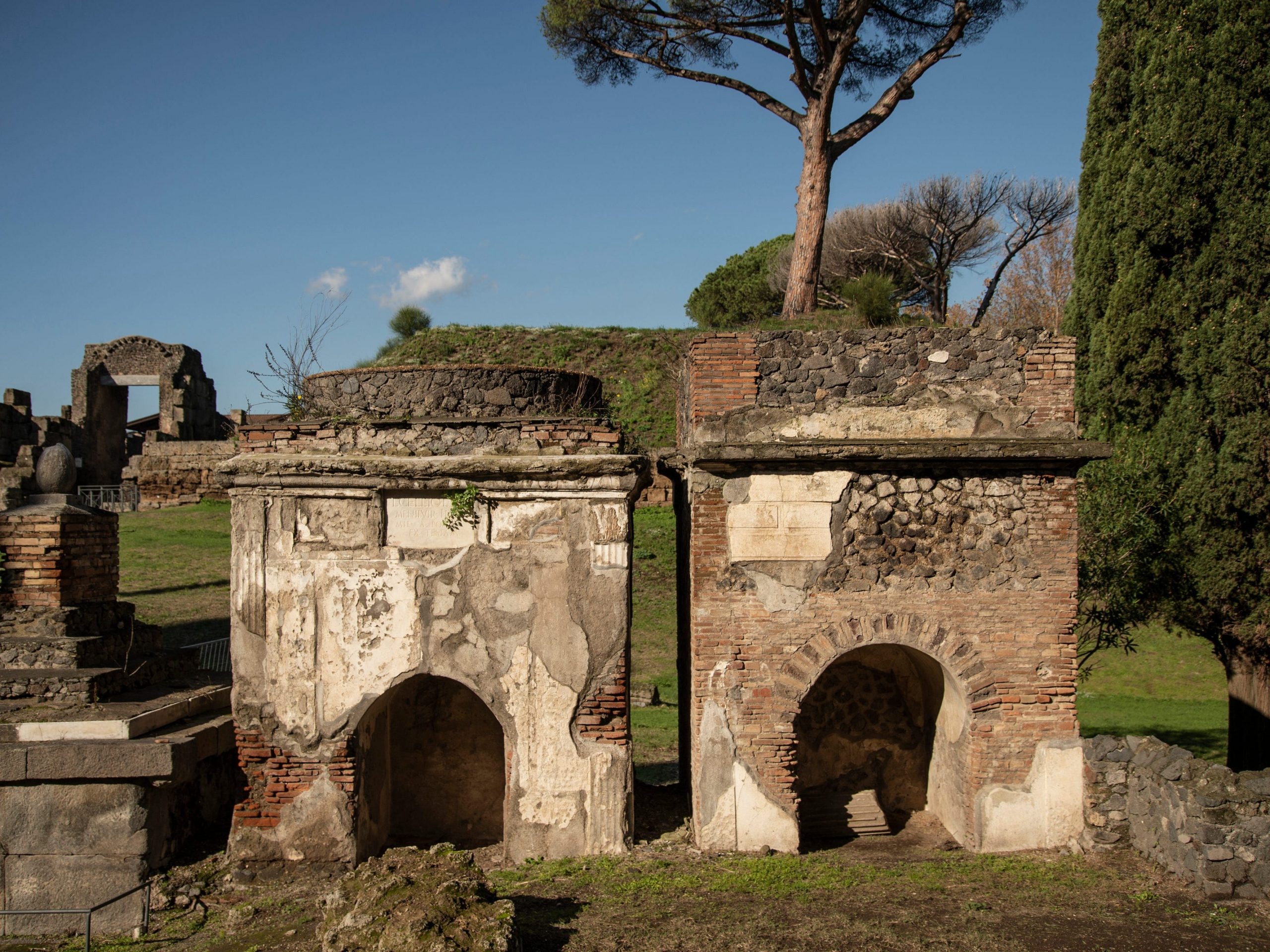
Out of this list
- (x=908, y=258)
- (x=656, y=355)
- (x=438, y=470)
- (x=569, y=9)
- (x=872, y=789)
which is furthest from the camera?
(x=656, y=355)

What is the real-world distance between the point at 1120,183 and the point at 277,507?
11.5 meters

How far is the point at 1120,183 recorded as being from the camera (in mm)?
11922

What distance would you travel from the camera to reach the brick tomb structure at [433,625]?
7707mm

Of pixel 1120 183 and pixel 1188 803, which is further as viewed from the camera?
pixel 1120 183

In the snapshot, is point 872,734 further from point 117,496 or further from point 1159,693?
point 117,496

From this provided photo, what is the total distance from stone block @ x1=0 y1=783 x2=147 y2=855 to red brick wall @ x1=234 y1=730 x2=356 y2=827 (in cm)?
105

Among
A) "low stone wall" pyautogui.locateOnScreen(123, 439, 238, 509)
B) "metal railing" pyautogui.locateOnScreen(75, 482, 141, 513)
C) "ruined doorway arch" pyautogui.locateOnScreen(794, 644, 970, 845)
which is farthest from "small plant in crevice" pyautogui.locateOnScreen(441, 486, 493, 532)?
"low stone wall" pyautogui.locateOnScreen(123, 439, 238, 509)

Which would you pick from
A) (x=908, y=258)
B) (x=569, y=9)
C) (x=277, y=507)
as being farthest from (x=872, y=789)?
(x=908, y=258)

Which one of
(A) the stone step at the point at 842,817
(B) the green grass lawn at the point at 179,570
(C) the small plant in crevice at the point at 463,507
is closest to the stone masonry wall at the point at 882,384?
(C) the small plant in crevice at the point at 463,507

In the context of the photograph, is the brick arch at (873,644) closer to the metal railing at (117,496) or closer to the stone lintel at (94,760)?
the stone lintel at (94,760)

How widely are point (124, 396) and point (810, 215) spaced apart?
28097 millimetres

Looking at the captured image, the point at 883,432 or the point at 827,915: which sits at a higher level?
the point at 883,432

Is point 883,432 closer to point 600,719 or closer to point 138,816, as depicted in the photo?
point 600,719

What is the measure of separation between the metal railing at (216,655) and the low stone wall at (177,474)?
14.9 meters
